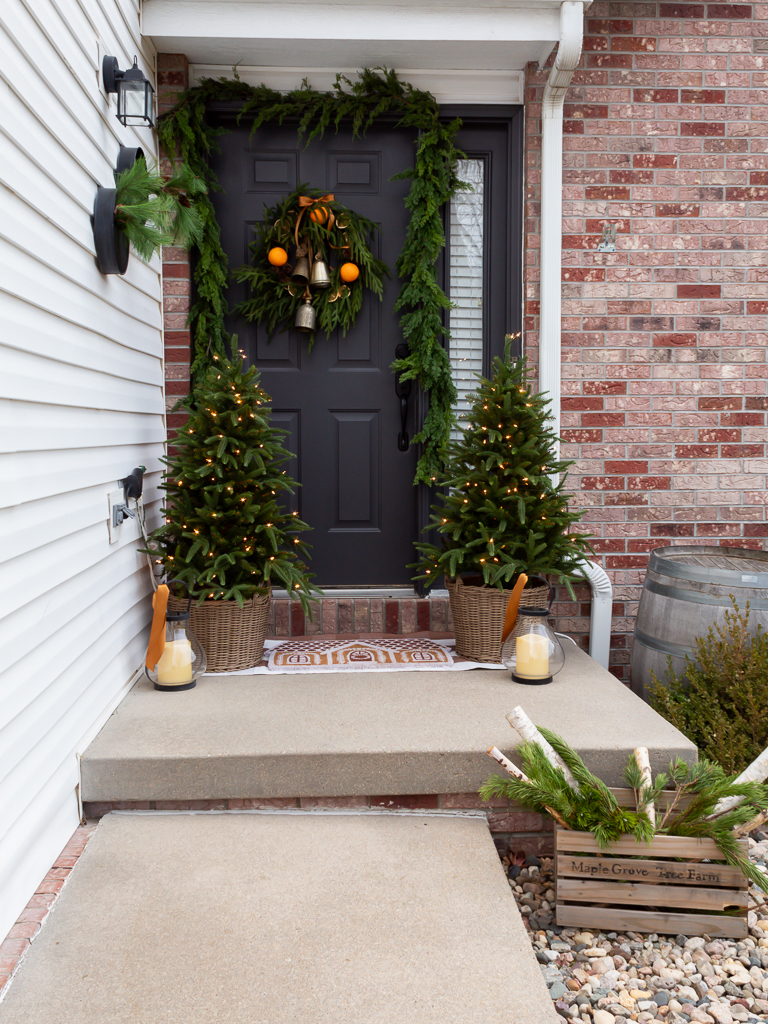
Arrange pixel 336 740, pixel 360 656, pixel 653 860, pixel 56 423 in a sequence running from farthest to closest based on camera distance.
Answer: pixel 360 656, pixel 336 740, pixel 56 423, pixel 653 860

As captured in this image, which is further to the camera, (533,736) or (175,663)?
(175,663)

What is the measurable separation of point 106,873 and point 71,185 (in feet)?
5.54

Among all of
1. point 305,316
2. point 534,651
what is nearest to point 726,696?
point 534,651

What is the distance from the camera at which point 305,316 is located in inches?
121

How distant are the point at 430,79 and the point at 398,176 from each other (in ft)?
1.36

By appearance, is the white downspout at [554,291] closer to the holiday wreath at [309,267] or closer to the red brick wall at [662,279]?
the red brick wall at [662,279]

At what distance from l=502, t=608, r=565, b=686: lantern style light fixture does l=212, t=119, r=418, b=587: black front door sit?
0.81 m

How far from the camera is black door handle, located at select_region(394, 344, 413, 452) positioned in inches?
124

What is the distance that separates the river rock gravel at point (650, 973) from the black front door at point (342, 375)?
1674 mm

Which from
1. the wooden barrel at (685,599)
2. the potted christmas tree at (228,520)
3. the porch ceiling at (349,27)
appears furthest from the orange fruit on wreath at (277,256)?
the wooden barrel at (685,599)

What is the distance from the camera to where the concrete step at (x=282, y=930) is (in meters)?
1.33

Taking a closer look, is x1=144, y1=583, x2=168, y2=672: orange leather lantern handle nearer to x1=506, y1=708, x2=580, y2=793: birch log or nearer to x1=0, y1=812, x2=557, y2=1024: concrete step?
x1=0, y1=812, x2=557, y2=1024: concrete step

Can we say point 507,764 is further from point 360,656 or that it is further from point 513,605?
point 360,656

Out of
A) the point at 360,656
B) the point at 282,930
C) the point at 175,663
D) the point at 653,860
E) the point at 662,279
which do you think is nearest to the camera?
the point at 282,930
